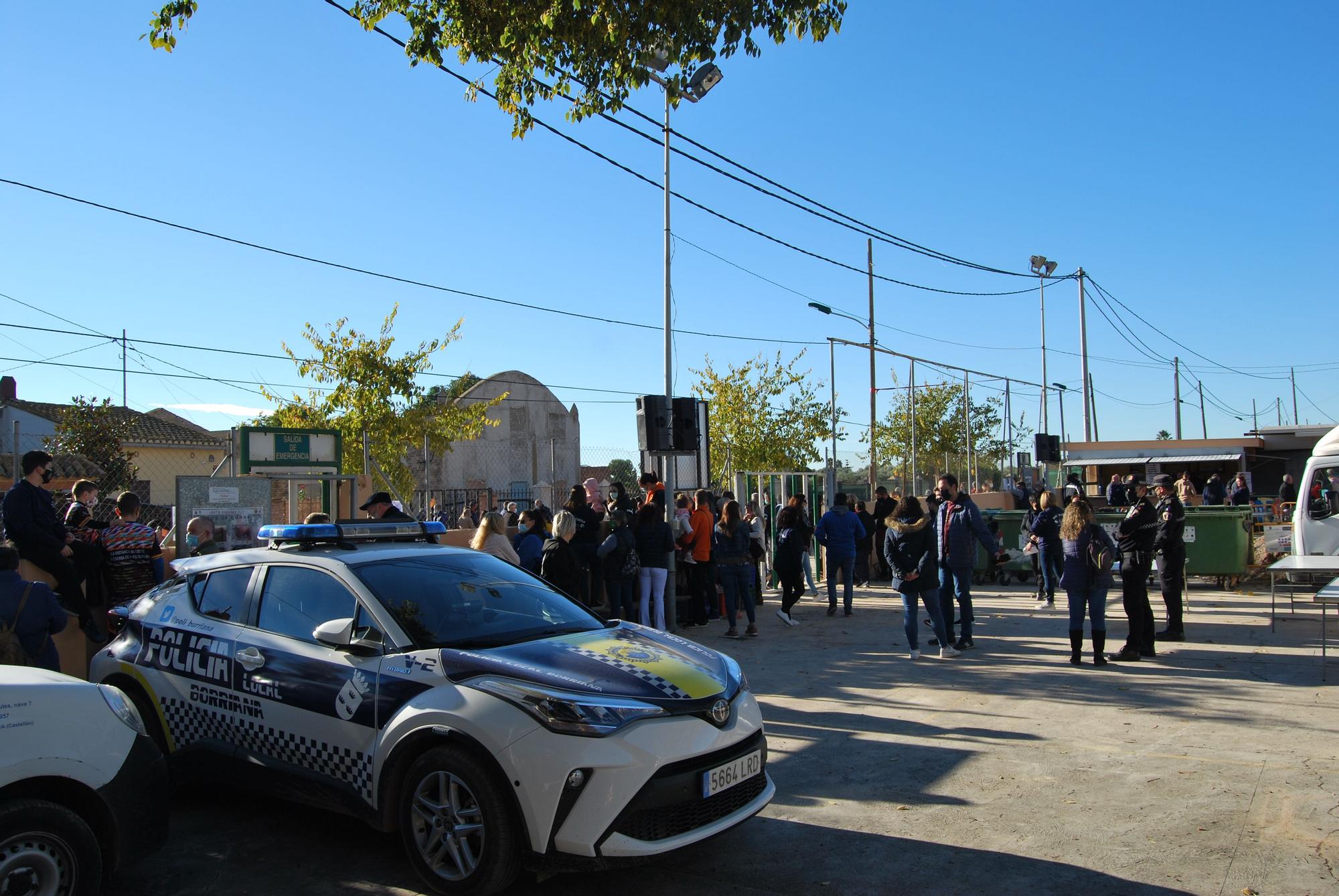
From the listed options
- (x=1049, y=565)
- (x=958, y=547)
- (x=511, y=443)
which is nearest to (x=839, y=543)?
(x=1049, y=565)

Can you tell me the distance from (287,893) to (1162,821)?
14.9ft

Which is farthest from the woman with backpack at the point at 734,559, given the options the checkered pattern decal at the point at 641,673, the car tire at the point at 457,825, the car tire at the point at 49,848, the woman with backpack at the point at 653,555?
the car tire at the point at 49,848

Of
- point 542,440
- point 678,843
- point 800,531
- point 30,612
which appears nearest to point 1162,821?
point 678,843

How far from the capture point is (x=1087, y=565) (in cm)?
977

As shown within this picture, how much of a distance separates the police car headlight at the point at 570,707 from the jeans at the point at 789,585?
31.3ft

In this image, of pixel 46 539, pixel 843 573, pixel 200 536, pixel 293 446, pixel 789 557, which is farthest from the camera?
pixel 843 573

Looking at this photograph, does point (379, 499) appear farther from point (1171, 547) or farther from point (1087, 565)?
point (1171, 547)

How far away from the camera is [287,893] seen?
15.4 ft

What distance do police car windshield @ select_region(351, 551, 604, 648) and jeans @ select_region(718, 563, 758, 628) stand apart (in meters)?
6.69

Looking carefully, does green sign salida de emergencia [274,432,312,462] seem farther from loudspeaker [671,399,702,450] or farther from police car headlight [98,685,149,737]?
police car headlight [98,685,149,737]

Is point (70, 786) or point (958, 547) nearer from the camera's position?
point (70, 786)

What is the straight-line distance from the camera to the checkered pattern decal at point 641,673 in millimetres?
4699

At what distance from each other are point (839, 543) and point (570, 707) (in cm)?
1071

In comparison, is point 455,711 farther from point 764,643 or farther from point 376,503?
point 764,643
